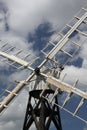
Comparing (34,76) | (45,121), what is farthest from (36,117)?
(34,76)

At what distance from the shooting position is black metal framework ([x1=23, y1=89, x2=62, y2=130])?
4159 centimetres

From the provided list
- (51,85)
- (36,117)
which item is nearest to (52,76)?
(51,85)

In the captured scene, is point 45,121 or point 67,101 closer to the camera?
point 67,101

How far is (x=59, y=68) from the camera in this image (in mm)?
42031

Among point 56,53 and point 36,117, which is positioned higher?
point 56,53

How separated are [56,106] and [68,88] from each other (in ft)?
9.91

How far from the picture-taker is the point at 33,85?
42094 mm

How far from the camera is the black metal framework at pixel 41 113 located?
41.6 meters

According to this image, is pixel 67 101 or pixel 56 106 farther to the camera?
pixel 56 106

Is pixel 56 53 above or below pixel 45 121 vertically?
above

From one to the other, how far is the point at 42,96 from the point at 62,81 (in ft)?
6.82

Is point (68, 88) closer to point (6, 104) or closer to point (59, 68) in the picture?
point (59, 68)

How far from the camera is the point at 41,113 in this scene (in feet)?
137

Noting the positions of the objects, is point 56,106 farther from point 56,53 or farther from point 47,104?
point 56,53
